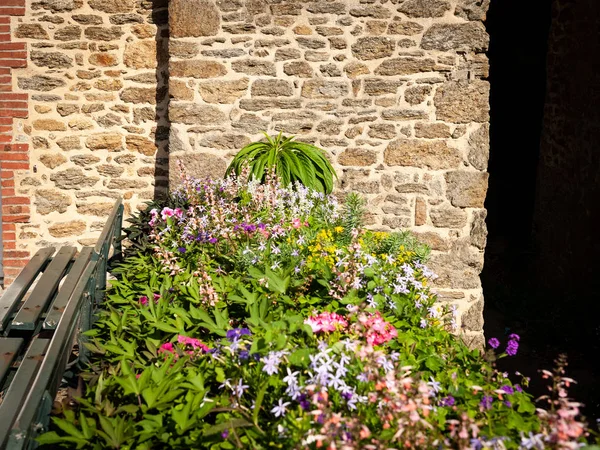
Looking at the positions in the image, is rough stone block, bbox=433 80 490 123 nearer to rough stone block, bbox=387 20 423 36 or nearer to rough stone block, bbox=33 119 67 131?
rough stone block, bbox=387 20 423 36

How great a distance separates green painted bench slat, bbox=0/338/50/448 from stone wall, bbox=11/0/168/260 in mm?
3130

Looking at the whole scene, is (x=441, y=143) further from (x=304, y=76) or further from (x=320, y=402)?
(x=320, y=402)

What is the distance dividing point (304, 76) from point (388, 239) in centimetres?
152

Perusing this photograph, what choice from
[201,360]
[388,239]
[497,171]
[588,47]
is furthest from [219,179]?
[497,171]

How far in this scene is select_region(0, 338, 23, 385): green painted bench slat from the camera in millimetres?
2626

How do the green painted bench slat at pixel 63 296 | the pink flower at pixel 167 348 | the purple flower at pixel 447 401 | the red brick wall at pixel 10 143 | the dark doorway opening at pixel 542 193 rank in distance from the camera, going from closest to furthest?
the purple flower at pixel 447 401, the pink flower at pixel 167 348, the green painted bench slat at pixel 63 296, the red brick wall at pixel 10 143, the dark doorway opening at pixel 542 193

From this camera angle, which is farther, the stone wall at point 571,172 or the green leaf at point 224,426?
the stone wall at point 571,172

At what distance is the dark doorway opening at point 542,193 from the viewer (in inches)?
252

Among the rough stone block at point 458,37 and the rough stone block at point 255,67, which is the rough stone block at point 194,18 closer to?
the rough stone block at point 255,67

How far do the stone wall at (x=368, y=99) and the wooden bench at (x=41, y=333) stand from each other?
3.81 ft

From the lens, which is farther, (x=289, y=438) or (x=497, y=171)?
(x=497, y=171)

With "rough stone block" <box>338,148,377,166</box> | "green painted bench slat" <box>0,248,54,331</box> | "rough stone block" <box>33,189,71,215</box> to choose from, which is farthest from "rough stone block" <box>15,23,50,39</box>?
"rough stone block" <box>338,148,377,166</box>

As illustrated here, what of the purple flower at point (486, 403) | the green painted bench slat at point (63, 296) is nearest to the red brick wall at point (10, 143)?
the green painted bench slat at point (63, 296)

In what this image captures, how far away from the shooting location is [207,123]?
201 inches
